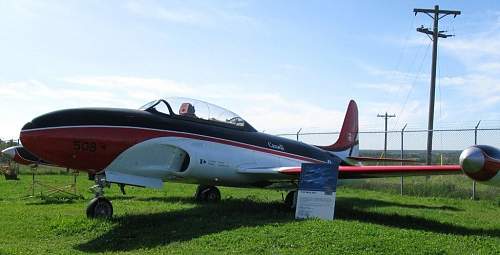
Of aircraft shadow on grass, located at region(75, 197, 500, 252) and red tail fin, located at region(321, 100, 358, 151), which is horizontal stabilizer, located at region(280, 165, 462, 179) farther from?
red tail fin, located at region(321, 100, 358, 151)

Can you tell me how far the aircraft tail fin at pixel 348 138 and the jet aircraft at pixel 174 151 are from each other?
4564mm

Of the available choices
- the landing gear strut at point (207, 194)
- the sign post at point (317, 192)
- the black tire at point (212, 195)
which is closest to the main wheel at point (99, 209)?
the sign post at point (317, 192)

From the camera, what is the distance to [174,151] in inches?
448

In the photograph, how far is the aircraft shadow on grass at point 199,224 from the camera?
8547mm

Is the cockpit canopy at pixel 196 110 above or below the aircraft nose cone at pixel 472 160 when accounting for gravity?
above

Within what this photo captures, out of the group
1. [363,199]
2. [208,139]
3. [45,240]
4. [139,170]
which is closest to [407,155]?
[363,199]

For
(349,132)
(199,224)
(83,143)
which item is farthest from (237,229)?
(349,132)

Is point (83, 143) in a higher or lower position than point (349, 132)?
lower

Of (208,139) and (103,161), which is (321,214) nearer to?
(208,139)

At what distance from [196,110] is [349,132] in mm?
8597

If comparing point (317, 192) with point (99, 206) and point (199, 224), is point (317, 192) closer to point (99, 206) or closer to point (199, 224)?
point (199, 224)

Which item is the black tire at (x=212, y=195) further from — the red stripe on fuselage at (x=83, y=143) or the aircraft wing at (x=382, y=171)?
the red stripe on fuselage at (x=83, y=143)

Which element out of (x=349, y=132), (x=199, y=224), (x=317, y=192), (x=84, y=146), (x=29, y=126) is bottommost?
(x=199, y=224)

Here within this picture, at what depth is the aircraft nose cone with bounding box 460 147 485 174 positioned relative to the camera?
7227 millimetres
